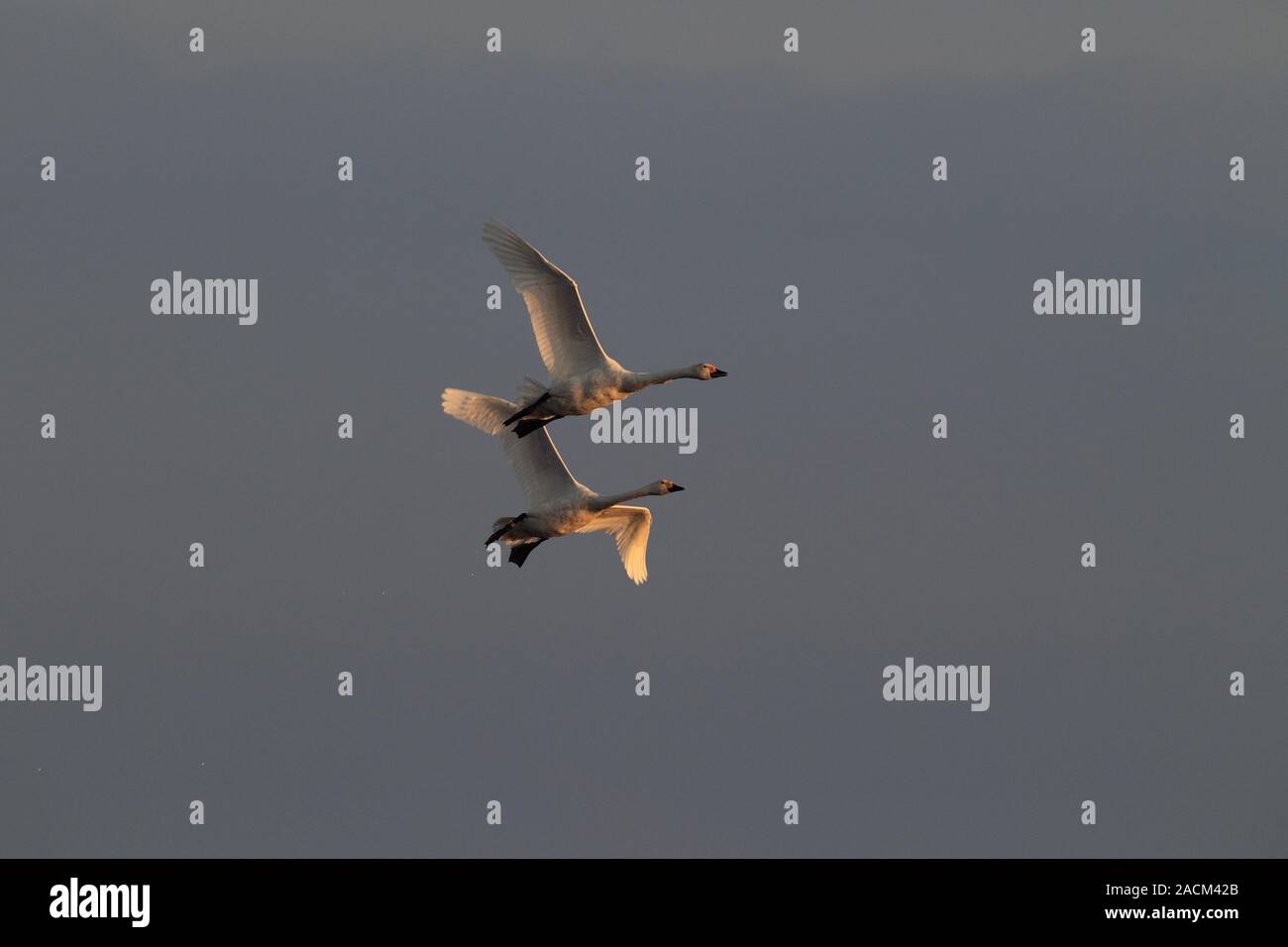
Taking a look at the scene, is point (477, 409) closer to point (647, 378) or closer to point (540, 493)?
point (540, 493)

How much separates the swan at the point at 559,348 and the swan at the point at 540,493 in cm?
316

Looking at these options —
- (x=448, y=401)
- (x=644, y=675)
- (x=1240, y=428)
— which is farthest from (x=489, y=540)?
(x=1240, y=428)

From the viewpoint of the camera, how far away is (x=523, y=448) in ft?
172

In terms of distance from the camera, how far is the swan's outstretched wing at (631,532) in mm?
53312

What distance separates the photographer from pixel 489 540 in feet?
170

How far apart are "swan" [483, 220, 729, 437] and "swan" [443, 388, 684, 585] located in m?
3.16

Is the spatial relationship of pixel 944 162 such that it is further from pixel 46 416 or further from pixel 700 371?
pixel 46 416

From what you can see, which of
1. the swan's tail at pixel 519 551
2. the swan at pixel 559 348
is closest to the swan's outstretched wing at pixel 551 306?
the swan at pixel 559 348

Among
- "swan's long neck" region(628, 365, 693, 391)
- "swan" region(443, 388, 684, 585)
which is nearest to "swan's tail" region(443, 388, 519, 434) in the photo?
"swan" region(443, 388, 684, 585)

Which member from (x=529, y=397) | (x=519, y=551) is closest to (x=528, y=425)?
(x=529, y=397)

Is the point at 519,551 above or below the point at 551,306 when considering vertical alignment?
below

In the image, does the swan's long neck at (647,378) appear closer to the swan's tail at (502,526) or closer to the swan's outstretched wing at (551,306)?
the swan's outstretched wing at (551,306)

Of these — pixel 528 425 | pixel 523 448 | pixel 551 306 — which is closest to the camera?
pixel 551 306

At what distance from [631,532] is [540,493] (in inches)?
89.7
